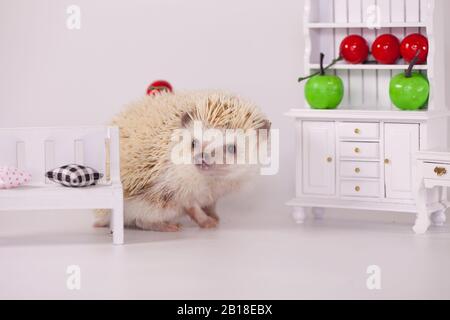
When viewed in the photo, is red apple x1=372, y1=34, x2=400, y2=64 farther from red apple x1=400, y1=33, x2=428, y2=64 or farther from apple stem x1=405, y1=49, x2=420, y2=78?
apple stem x1=405, y1=49, x2=420, y2=78

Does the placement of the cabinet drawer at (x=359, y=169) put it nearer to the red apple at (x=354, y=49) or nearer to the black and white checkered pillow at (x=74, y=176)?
the red apple at (x=354, y=49)

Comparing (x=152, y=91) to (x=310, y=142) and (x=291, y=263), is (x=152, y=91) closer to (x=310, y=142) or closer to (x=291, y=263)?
(x=310, y=142)

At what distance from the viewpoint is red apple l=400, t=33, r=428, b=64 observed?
5125 millimetres

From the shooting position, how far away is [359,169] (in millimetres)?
5145

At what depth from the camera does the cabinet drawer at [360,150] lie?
5.11 meters

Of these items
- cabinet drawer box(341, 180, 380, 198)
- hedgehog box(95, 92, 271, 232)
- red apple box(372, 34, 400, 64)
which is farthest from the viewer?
red apple box(372, 34, 400, 64)

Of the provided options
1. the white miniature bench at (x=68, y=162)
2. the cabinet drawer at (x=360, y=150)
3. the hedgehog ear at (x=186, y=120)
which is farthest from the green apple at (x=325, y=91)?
the white miniature bench at (x=68, y=162)

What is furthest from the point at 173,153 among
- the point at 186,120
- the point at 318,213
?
the point at 318,213

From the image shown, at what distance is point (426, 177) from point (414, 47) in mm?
762

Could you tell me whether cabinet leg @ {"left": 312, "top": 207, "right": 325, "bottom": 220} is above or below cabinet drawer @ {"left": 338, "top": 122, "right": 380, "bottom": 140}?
below

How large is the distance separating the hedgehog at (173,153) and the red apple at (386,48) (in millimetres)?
838

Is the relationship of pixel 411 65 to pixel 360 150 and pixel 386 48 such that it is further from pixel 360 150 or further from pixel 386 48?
pixel 360 150

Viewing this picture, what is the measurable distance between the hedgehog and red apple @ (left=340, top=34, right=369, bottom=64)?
0.77 m

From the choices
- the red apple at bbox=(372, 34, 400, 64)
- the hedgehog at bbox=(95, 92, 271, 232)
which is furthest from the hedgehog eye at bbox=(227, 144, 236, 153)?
the red apple at bbox=(372, 34, 400, 64)
